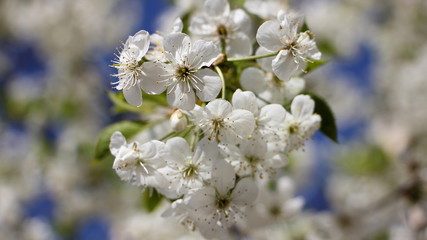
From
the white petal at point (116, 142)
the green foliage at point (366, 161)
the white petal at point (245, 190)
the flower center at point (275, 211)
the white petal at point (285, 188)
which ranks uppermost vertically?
the white petal at point (116, 142)

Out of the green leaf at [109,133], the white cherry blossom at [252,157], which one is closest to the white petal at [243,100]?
the white cherry blossom at [252,157]

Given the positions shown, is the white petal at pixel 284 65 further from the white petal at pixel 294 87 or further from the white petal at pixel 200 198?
the white petal at pixel 200 198

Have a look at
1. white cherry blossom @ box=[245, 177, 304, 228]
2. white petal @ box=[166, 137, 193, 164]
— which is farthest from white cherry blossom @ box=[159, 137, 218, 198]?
white cherry blossom @ box=[245, 177, 304, 228]

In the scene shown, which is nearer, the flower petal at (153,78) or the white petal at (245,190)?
the flower petal at (153,78)

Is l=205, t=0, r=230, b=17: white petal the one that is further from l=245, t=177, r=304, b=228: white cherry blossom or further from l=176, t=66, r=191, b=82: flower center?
l=245, t=177, r=304, b=228: white cherry blossom

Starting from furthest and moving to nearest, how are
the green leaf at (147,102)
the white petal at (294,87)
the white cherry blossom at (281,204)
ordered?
1. the white cherry blossom at (281,204)
2. the green leaf at (147,102)
3. the white petal at (294,87)

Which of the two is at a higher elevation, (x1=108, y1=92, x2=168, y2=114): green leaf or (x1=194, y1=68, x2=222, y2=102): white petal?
(x1=194, y1=68, x2=222, y2=102): white petal

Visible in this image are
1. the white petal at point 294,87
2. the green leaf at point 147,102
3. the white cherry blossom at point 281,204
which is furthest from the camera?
the white cherry blossom at point 281,204

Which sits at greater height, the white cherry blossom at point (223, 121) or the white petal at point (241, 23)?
the white petal at point (241, 23)

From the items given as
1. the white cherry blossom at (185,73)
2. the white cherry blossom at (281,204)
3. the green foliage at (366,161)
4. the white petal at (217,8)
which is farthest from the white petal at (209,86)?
the green foliage at (366,161)
